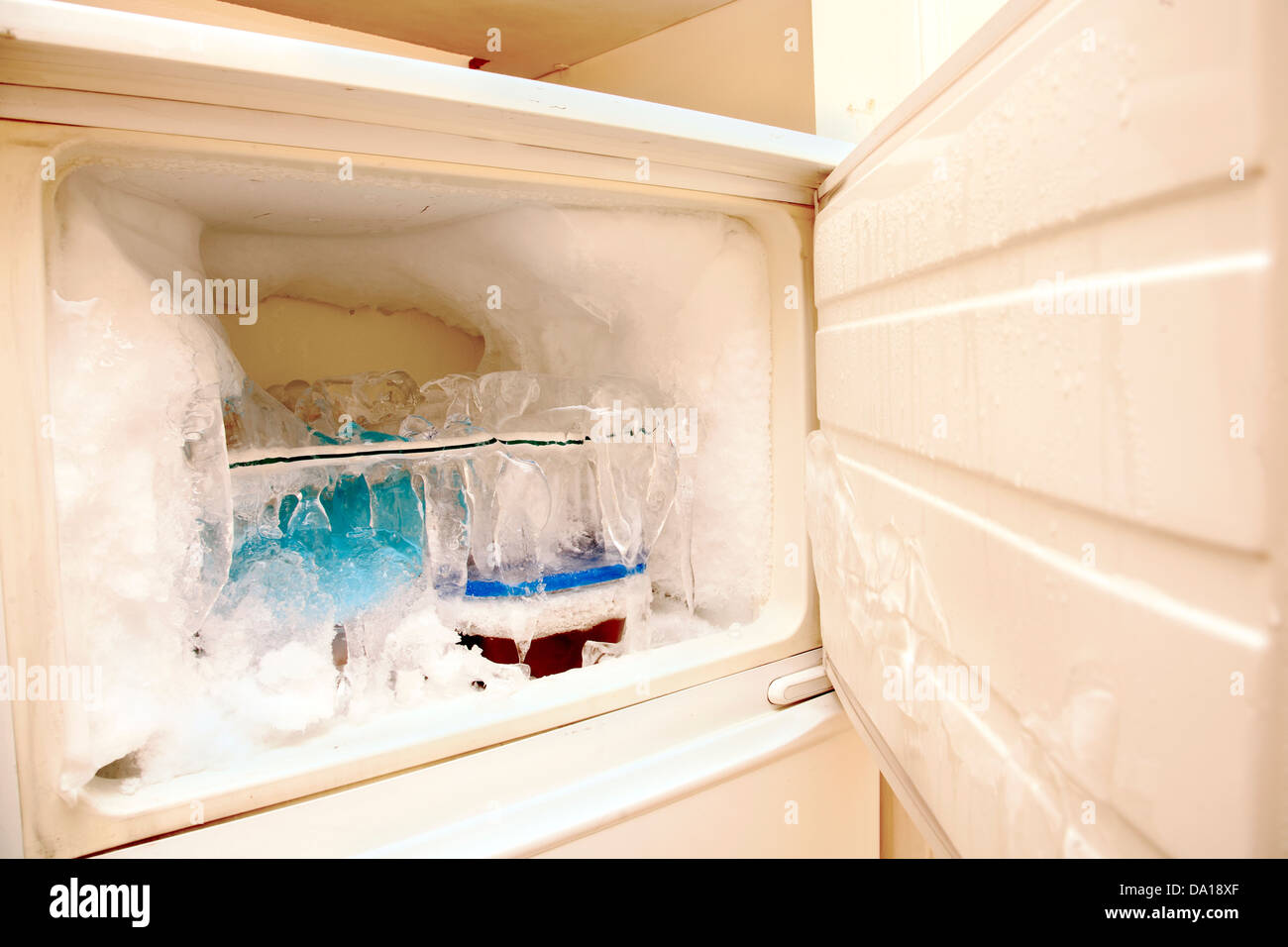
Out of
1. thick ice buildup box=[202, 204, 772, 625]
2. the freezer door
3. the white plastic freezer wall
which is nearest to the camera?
the freezer door

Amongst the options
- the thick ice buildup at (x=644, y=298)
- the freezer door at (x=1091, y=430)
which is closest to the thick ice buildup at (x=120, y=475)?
the thick ice buildup at (x=644, y=298)

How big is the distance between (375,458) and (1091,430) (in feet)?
2.77

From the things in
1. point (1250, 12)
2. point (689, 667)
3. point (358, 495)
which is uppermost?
point (1250, 12)

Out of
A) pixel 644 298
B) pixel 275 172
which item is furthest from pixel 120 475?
pixel 644 298

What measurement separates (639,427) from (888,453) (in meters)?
0.47

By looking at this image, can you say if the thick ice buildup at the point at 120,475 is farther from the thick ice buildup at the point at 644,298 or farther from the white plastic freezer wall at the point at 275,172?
the thick ice buildup at the point at 644,298

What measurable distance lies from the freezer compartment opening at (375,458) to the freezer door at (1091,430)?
40 centimetres

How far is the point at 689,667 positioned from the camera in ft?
2.93

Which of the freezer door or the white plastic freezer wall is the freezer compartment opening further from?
the freezer door

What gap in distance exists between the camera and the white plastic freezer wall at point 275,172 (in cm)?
54

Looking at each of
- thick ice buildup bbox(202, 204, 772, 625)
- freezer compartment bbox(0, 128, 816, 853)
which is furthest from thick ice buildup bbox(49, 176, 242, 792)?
thick ice buildup bbox(202, 204, 772, 625)

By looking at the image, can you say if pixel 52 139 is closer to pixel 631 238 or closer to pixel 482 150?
pixel 482 150

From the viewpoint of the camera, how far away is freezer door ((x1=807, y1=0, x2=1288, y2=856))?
0.96ft
